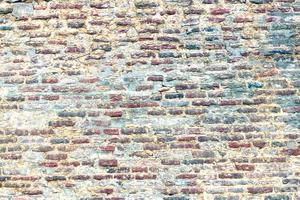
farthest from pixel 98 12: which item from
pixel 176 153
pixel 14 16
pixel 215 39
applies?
pixel 176 153

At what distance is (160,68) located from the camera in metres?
4.33

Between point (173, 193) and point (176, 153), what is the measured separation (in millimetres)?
313

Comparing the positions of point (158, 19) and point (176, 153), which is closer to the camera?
point (176, 153)

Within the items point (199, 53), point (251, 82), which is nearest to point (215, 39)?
point (199, 53)

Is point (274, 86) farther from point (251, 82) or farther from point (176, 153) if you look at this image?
point (176, 153)

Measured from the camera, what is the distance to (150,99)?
4.25 meters

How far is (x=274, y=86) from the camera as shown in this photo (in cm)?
429

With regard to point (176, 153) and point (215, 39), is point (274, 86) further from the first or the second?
point (176, 153)

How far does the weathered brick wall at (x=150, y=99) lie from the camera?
4.02 m

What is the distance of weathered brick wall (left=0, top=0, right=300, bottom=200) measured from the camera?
13.2 feet

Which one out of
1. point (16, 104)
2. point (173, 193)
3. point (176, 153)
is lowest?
point (173, 193)

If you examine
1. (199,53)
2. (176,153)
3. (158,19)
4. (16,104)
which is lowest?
(176,153)

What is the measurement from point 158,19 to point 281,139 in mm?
1416

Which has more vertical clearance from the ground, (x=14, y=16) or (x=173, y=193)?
(x=14, y=16)
